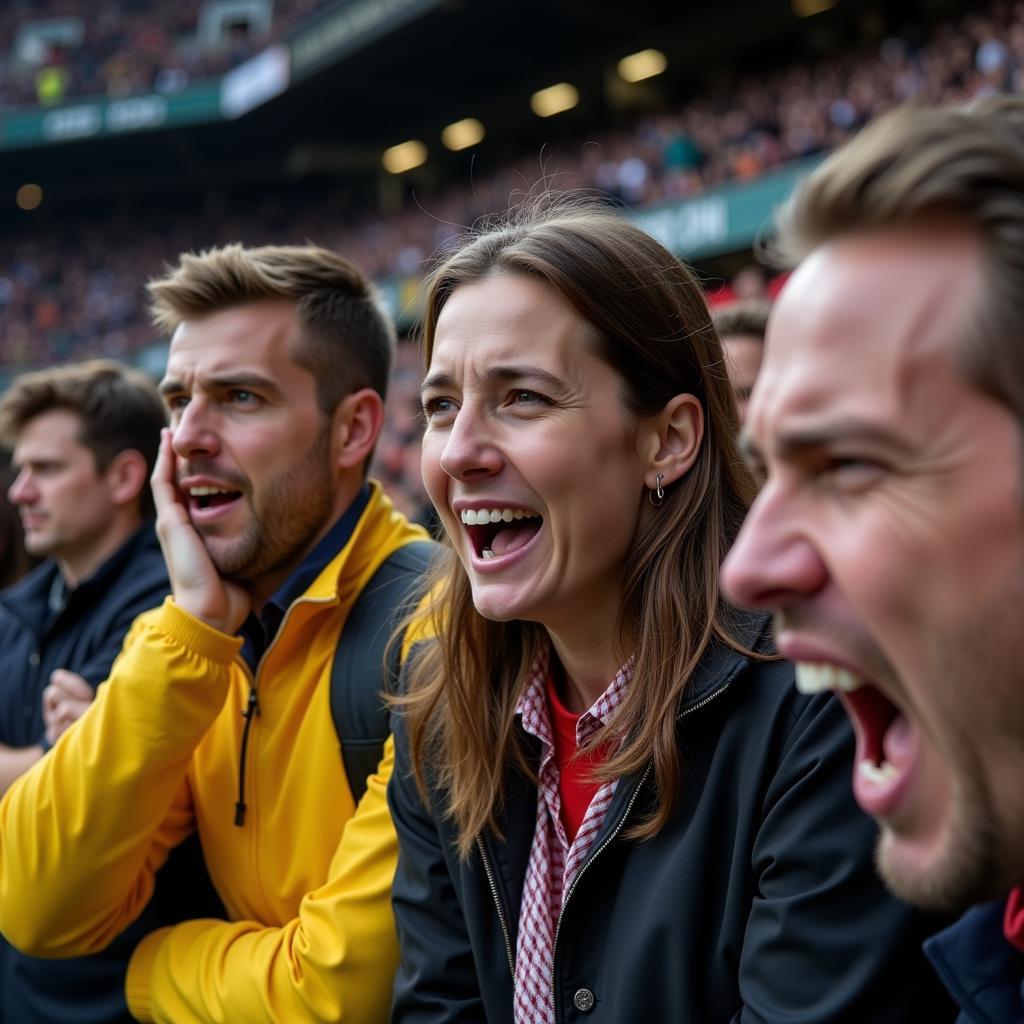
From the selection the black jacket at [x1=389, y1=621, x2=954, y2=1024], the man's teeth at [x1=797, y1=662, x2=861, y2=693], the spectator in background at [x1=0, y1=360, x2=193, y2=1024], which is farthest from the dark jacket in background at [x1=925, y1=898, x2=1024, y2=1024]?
the spectator in background at [x1=0, y1=360, x2=193, y2=1024]

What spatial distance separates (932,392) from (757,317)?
294cm

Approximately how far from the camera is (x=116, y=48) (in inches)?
1172

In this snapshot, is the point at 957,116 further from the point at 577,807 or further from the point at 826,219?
the point at 577,807

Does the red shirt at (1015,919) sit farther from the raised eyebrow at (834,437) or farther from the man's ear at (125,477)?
the man's ear at (125,477)

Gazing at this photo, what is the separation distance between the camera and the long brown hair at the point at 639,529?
6.57 ft

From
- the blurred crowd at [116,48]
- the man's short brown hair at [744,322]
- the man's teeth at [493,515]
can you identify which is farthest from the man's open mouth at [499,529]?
the blurred crowd at [116,48]

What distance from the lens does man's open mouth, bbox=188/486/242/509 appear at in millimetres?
2963

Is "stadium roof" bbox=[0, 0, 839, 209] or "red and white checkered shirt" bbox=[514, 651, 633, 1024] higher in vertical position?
"stadium roof" bbox=[0, 0, 839, 209]

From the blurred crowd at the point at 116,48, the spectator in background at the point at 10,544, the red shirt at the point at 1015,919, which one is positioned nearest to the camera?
the red shirt at the point at 1015,919

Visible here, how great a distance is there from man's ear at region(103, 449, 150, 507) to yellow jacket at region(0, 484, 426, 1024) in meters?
1.32

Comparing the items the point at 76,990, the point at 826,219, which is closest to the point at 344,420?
the point at 76,990

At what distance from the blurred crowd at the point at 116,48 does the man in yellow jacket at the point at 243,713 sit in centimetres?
2565

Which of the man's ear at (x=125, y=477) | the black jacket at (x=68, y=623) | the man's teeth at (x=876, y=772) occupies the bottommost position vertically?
the black jacket at (x=68, y=623)

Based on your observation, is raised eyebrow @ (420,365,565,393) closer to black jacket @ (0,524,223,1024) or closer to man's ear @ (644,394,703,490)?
man's ear @ (644,394,703,490)
